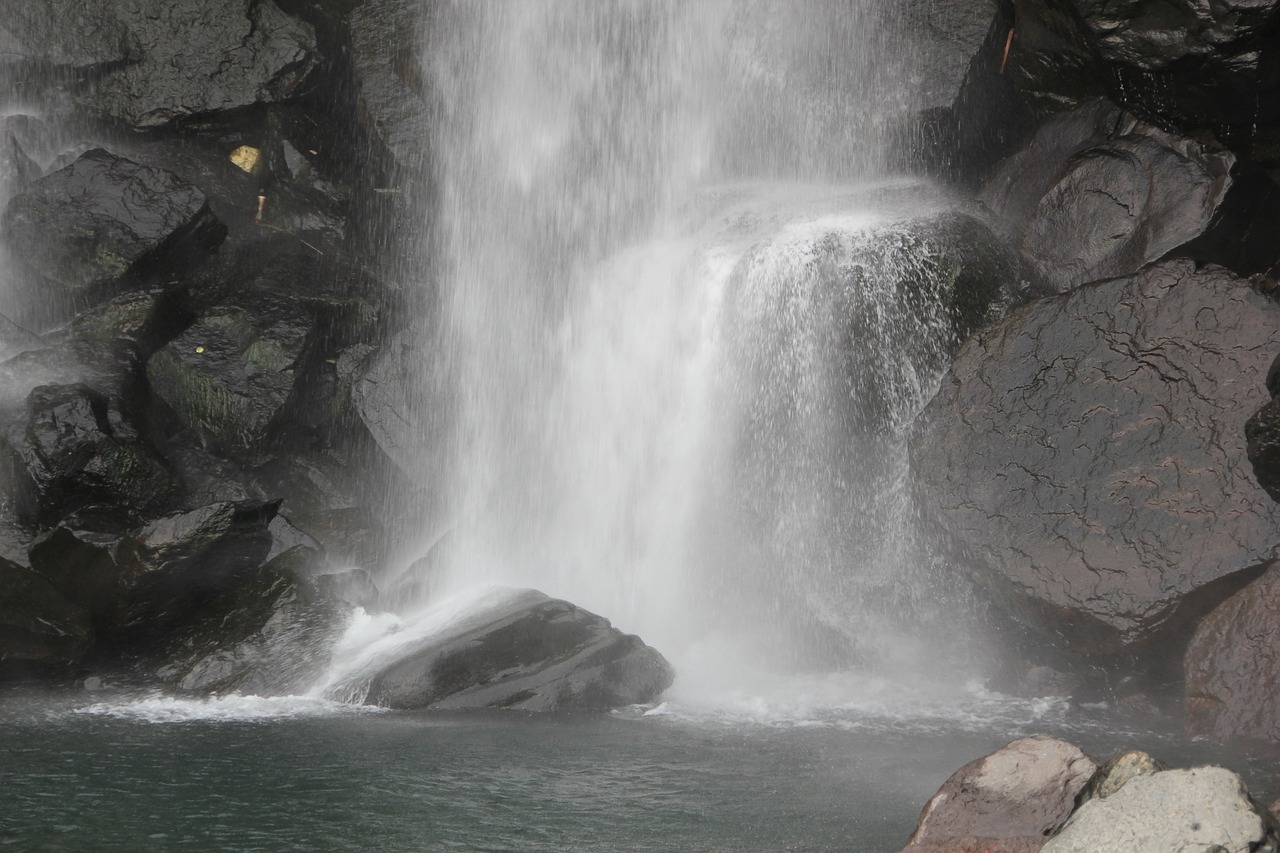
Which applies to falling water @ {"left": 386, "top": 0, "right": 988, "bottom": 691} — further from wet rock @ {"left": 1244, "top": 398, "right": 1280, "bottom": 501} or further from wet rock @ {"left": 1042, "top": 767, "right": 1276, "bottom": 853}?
wet rock @ {"left": 1042, "top": 767, "right": 1276, "bottom": 853}

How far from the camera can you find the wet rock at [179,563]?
9.77 meters

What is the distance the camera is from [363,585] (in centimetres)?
1129

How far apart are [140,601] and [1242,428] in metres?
9.74

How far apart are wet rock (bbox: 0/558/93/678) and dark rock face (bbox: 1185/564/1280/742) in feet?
30.7

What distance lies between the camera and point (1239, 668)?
24.1ft

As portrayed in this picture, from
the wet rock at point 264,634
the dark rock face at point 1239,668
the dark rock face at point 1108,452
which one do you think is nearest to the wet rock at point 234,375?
the wet rock at point 264,634

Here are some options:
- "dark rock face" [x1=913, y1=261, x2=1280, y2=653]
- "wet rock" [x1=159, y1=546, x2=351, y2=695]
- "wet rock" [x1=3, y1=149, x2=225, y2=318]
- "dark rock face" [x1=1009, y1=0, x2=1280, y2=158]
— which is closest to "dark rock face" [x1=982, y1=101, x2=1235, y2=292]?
"dark rock face" [x1=1009, y1=0, x2=1280, y2=158]

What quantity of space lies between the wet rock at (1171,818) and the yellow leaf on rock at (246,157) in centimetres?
1302

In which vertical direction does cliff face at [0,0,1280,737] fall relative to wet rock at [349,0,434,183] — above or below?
below

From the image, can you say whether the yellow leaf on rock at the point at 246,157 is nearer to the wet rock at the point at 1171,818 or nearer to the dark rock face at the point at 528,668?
the dark rock face at the point at 528,668

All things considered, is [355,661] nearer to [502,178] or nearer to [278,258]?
[278,258]

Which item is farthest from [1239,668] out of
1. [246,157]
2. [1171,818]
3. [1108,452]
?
[246,157]

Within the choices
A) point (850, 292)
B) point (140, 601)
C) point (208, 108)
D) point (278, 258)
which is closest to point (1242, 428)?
point (850, 292)

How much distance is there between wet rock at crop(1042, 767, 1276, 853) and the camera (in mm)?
4133
